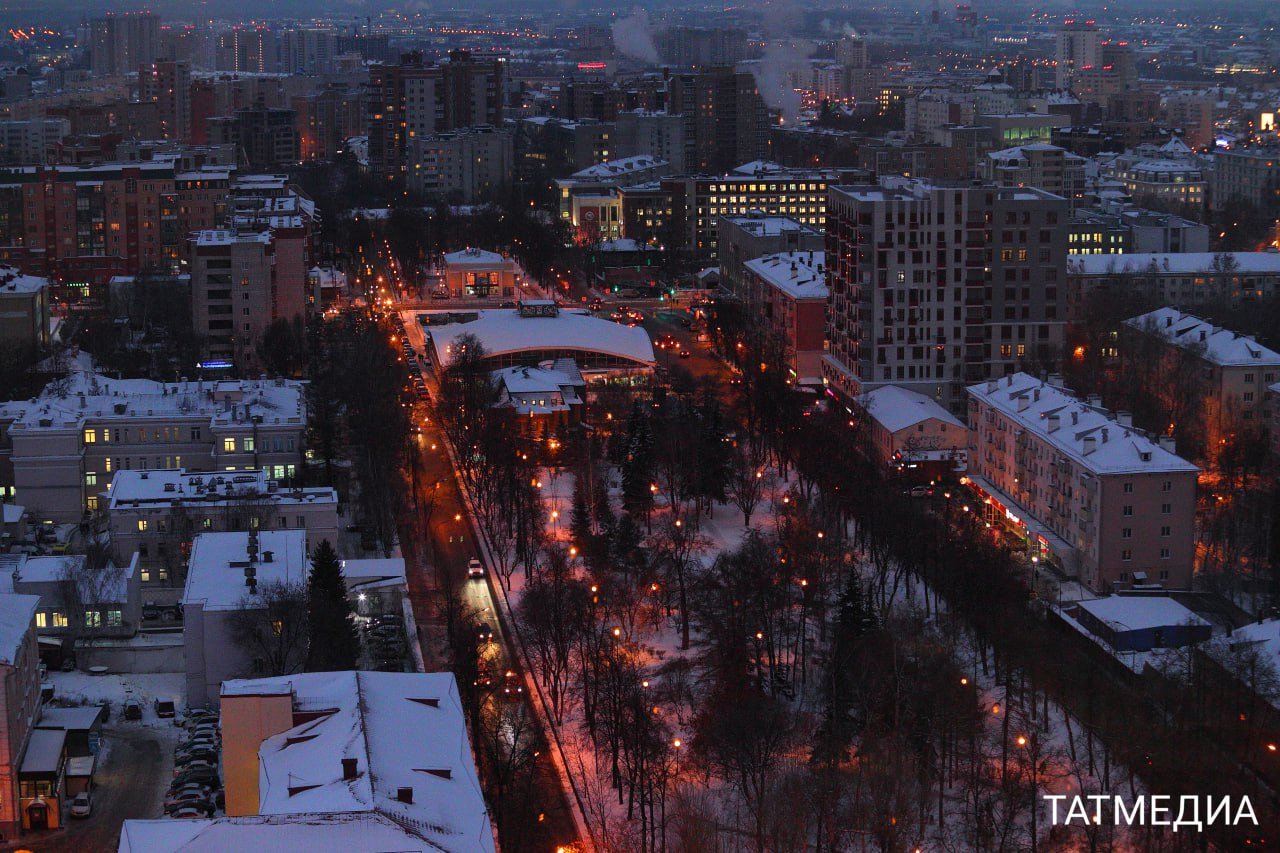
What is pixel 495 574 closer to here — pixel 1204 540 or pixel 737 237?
pixel 1204 540

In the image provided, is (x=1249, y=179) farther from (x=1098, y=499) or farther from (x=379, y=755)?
(x=379, y=755)

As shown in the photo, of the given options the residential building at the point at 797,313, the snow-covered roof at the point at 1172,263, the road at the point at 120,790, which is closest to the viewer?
the road at the point at 120,790

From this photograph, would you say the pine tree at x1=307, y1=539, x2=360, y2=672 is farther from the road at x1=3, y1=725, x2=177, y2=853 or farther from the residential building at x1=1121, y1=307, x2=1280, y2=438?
the residential building at x1=1121, y1=307, x2=1280, y2=438

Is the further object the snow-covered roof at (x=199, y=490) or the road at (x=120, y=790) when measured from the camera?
the snow-covered roof at (x=199, y=490)

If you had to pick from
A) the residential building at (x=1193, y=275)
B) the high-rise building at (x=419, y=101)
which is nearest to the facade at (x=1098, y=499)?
the residential building at (x=1193, y=275)

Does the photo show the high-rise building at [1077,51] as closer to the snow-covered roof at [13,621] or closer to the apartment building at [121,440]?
the apartment building at [121,440]

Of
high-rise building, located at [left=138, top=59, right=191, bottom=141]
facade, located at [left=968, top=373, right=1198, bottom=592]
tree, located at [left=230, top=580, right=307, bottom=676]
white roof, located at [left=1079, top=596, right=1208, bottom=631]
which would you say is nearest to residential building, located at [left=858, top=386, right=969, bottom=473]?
facade, located at [left=968, top=373, right=1198, bottom=592]

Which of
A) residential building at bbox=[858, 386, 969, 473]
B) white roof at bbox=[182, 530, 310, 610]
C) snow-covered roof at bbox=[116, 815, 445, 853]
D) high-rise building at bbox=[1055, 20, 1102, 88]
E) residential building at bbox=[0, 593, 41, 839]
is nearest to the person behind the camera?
snow-covered roof at bbox=[116, 815, 445, 853]
